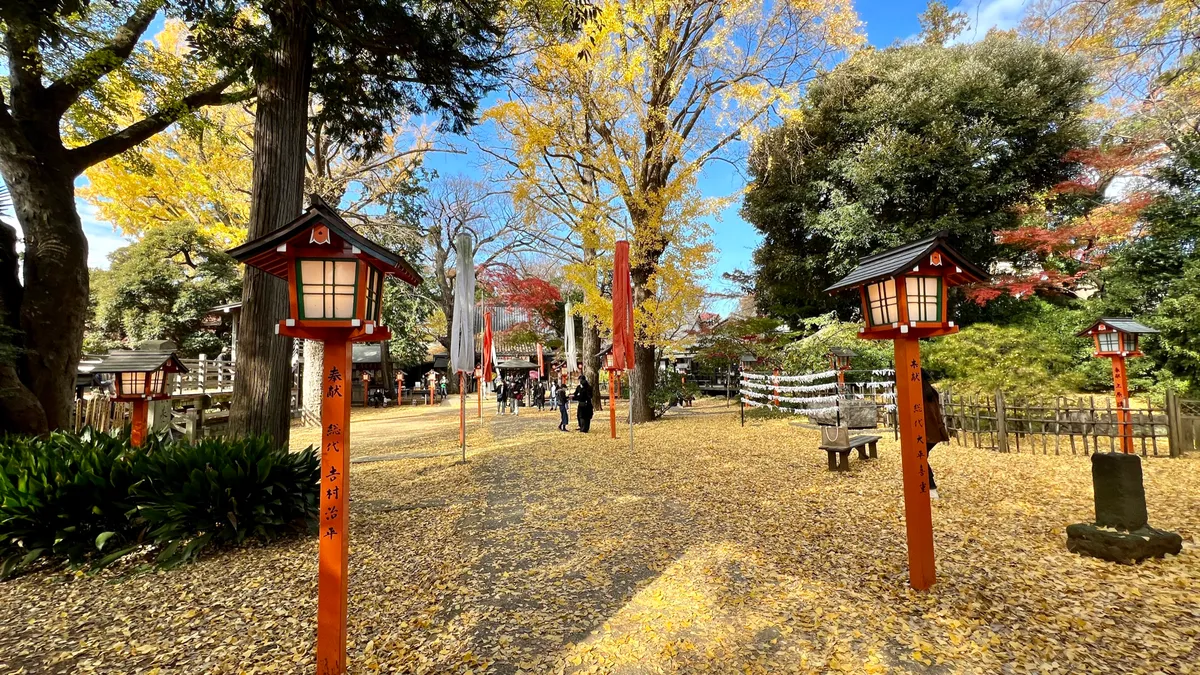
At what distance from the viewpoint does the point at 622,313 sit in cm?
1024

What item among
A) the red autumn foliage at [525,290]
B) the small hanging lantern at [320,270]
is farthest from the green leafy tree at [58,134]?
the red autumn foliage at [525,290]

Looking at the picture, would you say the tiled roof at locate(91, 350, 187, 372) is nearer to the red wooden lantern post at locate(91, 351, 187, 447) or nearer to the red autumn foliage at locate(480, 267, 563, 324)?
the red wooden lantern post at locate(91, 351, 187, 447)

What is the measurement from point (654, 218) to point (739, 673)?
10.7 meters

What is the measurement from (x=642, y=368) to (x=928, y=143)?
38.1 feet

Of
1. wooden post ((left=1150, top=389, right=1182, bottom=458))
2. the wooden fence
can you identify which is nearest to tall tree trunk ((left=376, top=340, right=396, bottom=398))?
the wooden fence

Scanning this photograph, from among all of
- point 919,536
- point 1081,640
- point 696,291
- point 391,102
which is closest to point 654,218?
point 696,291

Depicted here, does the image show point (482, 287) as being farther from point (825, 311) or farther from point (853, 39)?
point (853, 39)

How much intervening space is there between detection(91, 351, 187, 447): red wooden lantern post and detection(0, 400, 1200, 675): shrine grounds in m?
3.12

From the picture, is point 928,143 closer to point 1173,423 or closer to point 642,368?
point 1173,423

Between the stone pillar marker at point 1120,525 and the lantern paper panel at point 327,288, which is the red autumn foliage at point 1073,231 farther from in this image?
the lantern paper panel at point 327,288

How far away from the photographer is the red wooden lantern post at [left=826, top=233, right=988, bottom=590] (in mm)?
3502

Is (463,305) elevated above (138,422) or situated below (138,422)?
above

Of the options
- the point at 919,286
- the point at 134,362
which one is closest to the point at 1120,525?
the point at 919,286

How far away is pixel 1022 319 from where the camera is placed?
49.0 ft
